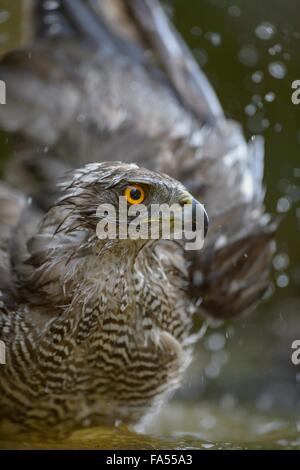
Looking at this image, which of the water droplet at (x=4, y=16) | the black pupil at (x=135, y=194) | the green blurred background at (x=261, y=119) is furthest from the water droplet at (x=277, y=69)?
the black pupil at (x=135, y=194)

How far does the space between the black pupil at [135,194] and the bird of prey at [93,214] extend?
0.12ft

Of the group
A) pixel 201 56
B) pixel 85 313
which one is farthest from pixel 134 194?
pixel 201 56

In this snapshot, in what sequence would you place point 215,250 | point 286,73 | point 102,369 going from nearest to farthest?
point 102,369
point 215,250
point 286,73

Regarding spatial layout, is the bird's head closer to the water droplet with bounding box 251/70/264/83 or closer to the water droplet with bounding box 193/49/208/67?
the water droplet with bounding box 193/49/208/67

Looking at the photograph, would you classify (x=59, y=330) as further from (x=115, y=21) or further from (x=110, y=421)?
(x=115, y=21)

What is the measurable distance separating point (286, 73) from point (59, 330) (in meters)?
3.94

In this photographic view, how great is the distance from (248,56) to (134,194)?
384cm

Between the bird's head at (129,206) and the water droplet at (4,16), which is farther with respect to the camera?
the water droplet at (4,16)

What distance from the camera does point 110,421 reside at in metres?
3.11

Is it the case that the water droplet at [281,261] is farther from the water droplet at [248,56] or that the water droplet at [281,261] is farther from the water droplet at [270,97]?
the water droplet at [248,56]

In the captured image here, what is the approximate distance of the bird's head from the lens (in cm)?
263

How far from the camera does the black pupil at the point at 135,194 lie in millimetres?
2670

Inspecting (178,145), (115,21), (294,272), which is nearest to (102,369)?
(178,145)

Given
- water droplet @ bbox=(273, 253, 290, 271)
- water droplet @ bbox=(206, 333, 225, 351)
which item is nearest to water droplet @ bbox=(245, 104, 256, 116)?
water droplet @ bbox=(273, 253, 290, 271)
